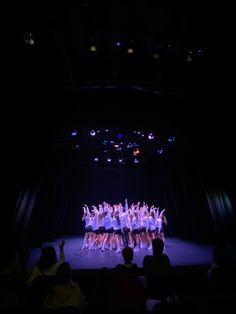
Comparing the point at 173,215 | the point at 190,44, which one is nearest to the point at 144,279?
the point at 190,44

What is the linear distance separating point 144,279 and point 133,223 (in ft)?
20.6

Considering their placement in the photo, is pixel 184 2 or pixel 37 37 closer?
pixel 184 2

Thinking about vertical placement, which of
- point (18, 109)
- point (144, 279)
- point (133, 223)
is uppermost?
point (18, 109)

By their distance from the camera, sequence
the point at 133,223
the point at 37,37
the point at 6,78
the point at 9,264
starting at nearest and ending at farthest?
the point at 9,264, the point at 37,37, the point at 6,78, the point at 133,223

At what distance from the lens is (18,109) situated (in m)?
8.21

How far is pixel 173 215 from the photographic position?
15.1 m

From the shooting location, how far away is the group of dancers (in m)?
9.62

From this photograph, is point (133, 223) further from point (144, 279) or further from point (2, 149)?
point (144, 279)

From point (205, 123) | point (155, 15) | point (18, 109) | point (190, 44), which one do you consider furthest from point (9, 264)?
point (205, 123)

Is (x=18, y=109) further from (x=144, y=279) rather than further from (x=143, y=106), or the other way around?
(x=144, y=279)

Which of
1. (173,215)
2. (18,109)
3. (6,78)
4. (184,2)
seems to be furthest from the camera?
(173,215)

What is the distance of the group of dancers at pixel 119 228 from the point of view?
9625mm

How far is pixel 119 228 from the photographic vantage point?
959 cm

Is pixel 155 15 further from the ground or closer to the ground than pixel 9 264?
further from the ground
